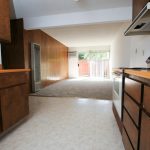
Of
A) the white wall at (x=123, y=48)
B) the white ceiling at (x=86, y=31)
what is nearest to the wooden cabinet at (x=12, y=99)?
the white wall at (x=123, y=48)

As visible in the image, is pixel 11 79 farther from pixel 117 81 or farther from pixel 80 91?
pixel 80 91

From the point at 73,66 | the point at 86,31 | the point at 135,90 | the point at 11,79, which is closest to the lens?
the point at 135,90

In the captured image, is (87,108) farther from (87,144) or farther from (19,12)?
(19,12)

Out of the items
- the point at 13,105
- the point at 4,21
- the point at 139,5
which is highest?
the point at 139,5

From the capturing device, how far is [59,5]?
9.54 feet

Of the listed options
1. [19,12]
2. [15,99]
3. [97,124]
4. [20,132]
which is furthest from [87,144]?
[19,12]

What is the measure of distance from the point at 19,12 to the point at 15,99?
256 cm

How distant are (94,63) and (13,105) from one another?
7688 millimetres

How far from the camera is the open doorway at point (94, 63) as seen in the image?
8.81 meters

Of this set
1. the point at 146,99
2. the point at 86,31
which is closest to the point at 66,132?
the point at 146,99

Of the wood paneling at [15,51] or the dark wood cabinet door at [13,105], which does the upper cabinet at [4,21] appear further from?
the wood paneling at [15,51]

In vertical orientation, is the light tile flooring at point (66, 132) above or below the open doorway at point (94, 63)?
below

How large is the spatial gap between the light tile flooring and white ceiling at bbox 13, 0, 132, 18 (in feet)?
7.79

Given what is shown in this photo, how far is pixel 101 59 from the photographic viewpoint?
29.0ft
